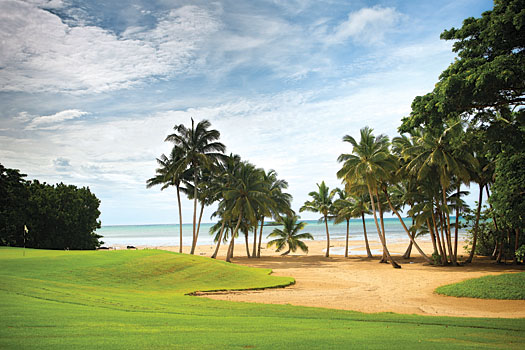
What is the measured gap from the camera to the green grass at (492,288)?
50.9 ft

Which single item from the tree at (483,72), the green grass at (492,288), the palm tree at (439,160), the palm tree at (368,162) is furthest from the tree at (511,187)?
the palm tree at (368,162)

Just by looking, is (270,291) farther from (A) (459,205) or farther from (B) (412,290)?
(A) (459,205)

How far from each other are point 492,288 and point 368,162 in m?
15.4

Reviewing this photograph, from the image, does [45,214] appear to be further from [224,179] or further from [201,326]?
[201,326]

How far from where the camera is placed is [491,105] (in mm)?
10820

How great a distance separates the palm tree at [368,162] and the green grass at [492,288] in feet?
43.6

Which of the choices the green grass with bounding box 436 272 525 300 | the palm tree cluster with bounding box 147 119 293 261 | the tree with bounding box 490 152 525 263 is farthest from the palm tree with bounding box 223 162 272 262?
the tree with bounding box 490 152 525 263

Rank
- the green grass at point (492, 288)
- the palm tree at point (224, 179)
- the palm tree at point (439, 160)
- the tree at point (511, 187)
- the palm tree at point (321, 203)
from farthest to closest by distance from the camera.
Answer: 1. the palm tree at point (321, 203)
2. the palm tree at point (224, 179)
3. the palm tree at point (439, 160)
4. the green grass at point (492, 288)
5. the tree at point (511, 187)

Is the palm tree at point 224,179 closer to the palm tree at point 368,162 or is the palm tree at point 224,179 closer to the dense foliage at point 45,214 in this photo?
the palm tree at point 368,162

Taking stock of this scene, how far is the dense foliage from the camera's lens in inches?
1396

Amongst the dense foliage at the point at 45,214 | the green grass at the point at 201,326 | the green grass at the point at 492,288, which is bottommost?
the green grass at the point at 492,288

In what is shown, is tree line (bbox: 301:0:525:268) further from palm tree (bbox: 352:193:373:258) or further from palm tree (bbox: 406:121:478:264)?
palm tree (bbox: 352:193:373:258)

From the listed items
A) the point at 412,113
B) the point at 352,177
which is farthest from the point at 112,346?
the point at 352,177

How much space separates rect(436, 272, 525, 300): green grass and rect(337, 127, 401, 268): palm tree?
1330 cm
